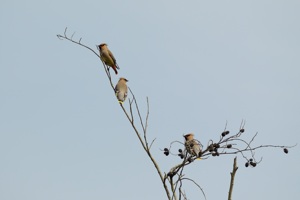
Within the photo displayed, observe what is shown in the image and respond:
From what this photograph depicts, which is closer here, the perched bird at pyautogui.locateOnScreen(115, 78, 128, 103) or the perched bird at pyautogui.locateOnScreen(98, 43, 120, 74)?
the perched bird at pyautogui.locateOnScreen(115, 78, 128, 103)

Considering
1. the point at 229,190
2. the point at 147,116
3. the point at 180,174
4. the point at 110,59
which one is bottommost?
the point at 229,190

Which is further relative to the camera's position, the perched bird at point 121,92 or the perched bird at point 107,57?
the perched bird at point 107,57

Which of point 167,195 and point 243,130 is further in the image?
point 243,130

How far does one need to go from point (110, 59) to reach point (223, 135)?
4.27 metres

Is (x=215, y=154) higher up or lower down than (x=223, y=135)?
lower down

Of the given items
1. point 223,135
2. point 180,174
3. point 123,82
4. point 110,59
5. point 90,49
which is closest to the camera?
point 180,174

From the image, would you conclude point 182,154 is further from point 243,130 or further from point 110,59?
point 110,59

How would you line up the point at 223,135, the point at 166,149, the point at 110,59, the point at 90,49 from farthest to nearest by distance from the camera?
the point at 110,59 → the point at 90,49 → the point at 166,149 → the point at 223,135

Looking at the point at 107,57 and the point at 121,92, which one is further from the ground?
the point at 107,57

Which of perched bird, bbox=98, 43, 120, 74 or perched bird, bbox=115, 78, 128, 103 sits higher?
perched bird, bbox=98, 43, 120, 74

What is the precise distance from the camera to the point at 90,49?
173 inches

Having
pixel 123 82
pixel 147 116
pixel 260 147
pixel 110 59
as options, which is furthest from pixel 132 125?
pixel 110 59

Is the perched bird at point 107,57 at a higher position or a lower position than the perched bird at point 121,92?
higher

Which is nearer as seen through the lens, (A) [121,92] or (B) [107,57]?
(A) [121,92]
